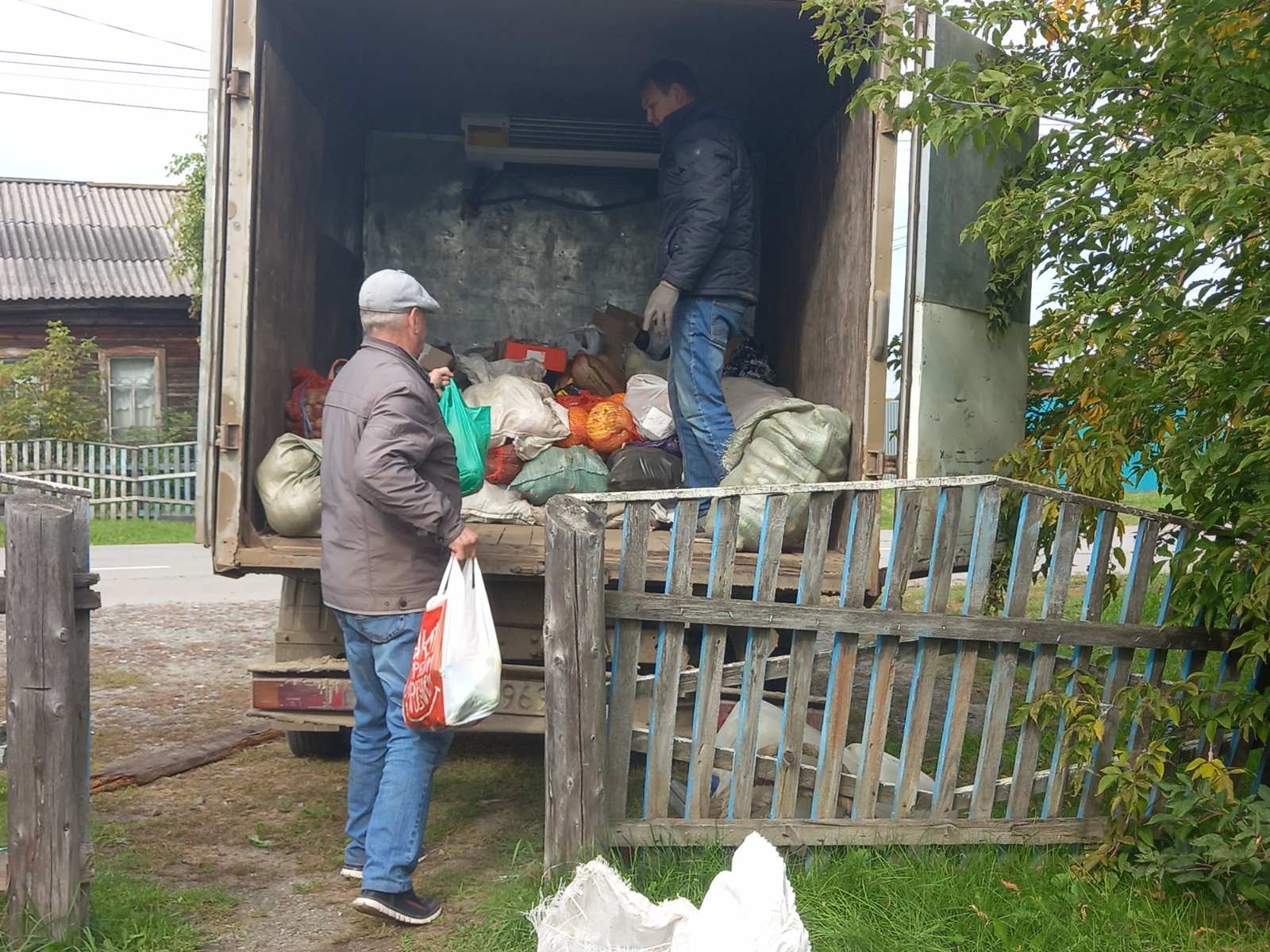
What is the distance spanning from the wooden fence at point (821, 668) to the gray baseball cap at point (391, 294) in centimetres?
78

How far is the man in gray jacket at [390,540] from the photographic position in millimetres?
3311

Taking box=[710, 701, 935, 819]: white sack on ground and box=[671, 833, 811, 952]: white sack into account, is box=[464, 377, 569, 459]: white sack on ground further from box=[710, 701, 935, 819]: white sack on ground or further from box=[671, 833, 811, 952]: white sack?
box=[671, 833, 811, 952]: white sack

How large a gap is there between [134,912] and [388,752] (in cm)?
80

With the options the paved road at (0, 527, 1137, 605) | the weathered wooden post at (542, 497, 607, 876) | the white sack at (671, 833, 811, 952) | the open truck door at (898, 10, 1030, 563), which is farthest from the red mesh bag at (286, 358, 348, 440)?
the paved road at (0, 527, 1137, 605)

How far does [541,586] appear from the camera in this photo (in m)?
4.12

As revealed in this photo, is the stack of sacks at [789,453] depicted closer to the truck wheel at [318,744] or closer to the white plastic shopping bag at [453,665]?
the white plastic shopping bag at [453,665]

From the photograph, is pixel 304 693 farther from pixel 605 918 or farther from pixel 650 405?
pixel 650 405

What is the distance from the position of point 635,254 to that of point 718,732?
4036mm

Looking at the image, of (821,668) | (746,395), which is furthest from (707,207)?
(821,668)

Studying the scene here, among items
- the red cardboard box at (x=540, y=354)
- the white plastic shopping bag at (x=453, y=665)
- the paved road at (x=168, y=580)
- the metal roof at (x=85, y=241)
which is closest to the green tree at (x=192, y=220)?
the metal roof at (x=85, y=241)

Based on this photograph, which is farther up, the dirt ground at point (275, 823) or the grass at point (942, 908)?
the grass at point (942, 908)

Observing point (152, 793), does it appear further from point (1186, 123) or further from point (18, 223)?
point (18, 223)

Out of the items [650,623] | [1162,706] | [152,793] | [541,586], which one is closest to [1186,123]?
[1162,706]

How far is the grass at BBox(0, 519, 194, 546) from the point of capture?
45.8ft
